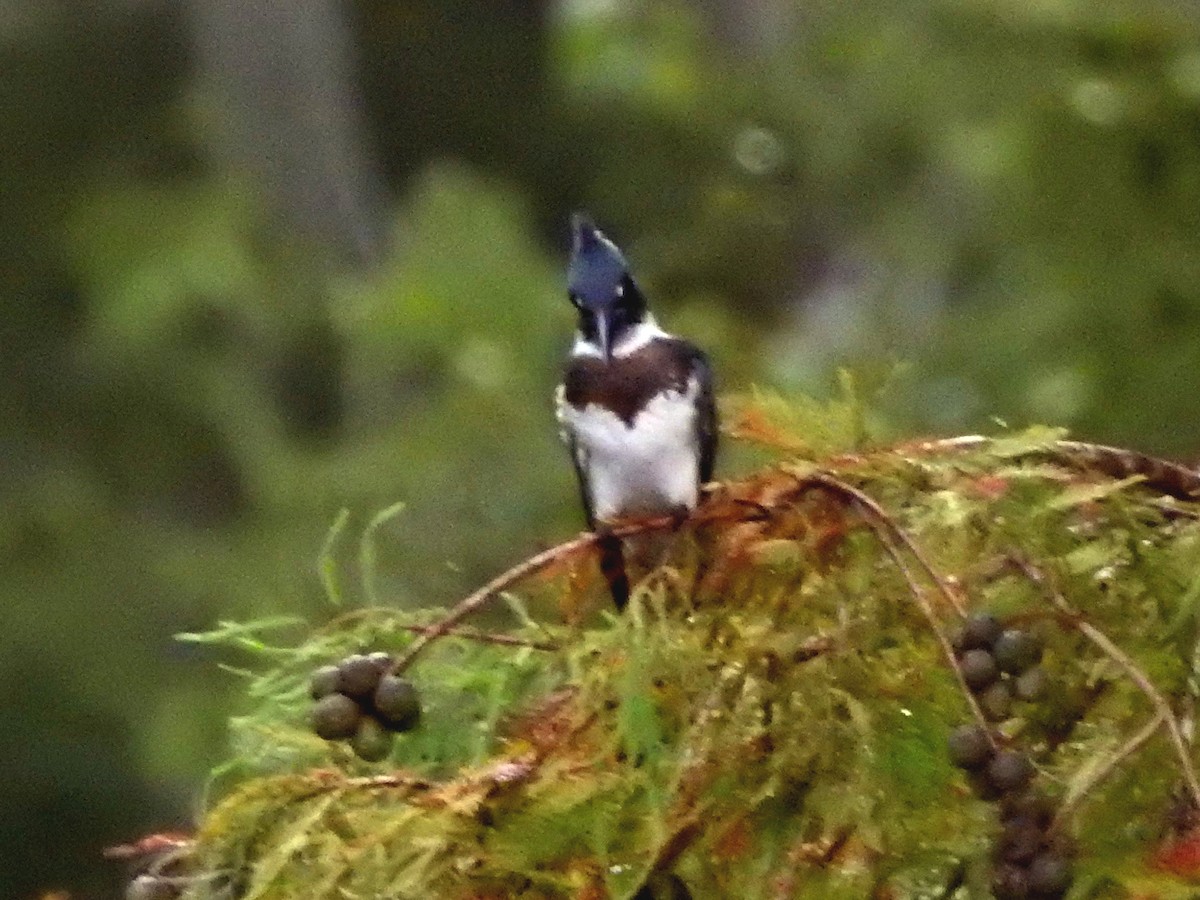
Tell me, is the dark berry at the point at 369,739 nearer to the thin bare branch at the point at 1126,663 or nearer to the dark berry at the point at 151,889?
the dark berry at the point at 151,889

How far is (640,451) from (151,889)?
2.27ft

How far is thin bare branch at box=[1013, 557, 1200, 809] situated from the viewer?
0.87 metres

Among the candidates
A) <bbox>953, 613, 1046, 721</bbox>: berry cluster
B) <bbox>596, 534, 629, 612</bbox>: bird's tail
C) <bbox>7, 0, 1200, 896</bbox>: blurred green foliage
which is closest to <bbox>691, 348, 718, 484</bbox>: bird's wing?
<bbox>596, 534, 629, 612</bbox>: bird's tail

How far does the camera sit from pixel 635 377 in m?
1.69

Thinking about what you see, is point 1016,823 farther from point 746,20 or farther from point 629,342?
point 746,20

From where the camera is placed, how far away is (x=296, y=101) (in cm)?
545

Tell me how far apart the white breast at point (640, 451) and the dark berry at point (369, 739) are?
591 millimetres

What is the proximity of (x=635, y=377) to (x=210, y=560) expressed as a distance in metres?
2.81

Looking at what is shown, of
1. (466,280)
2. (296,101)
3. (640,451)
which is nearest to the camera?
(640,451)

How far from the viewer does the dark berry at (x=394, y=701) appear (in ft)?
3.30

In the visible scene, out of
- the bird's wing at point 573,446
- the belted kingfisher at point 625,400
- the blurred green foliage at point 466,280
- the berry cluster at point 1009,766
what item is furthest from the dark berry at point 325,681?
the blurred green foliage at point 466,280

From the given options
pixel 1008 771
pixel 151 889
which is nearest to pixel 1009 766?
pixel 1008 771

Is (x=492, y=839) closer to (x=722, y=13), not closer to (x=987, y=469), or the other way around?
(x=987, y=469)

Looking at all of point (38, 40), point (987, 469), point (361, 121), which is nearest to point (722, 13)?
point (361, 121)
